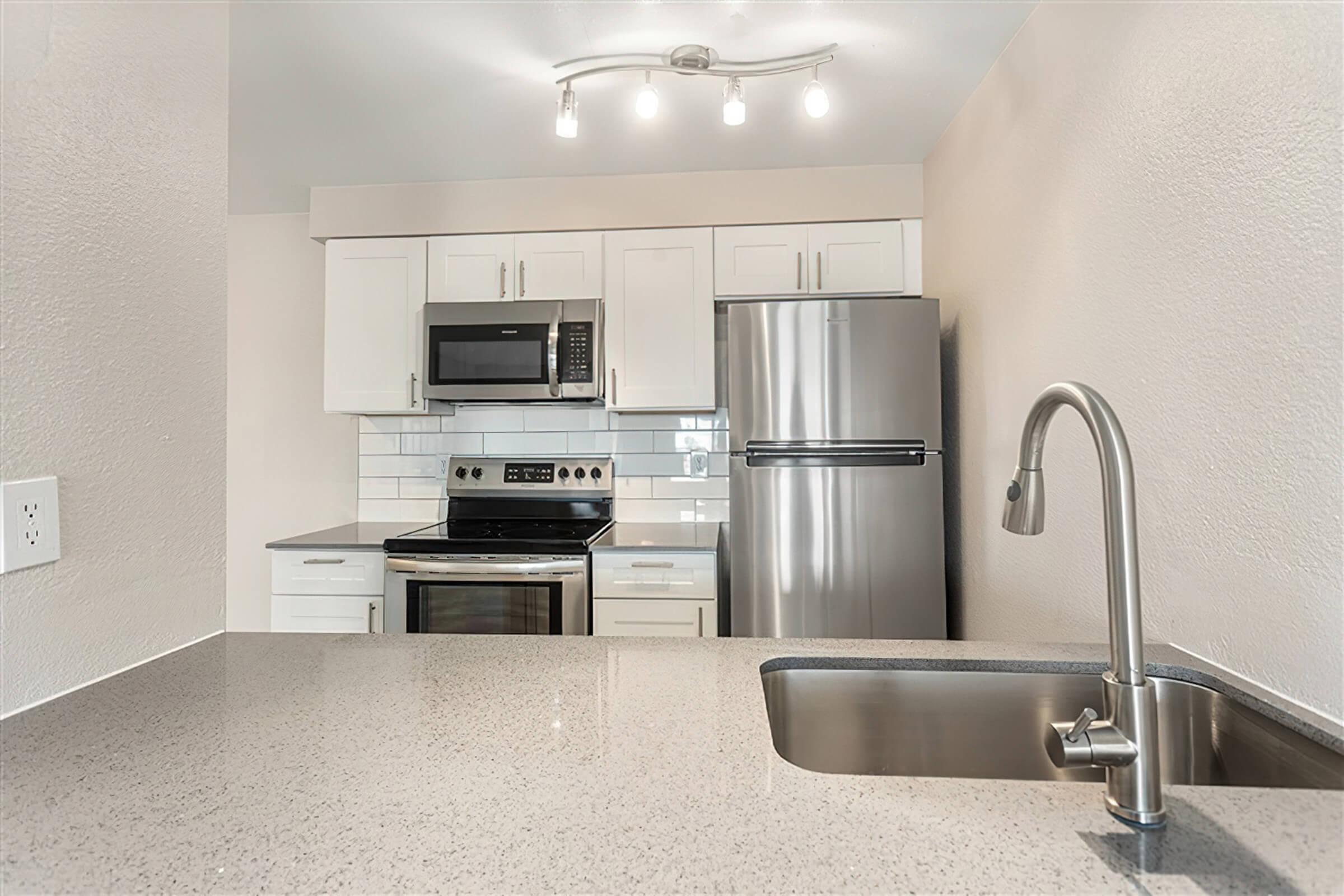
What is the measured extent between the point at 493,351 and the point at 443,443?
0.64m

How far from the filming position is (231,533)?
10.8 feet

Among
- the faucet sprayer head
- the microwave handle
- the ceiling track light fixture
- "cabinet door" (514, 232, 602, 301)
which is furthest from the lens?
"cabinet door" (514, 232, 602, 301)

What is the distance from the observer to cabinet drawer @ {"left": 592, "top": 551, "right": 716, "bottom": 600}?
96.7 inches

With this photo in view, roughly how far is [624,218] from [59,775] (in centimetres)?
258

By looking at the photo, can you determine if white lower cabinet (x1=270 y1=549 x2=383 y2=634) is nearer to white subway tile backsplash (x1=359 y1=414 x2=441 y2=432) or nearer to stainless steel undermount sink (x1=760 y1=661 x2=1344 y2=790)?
white subway tile backsplash (x1=359 y1=414 x2=441 y2=432)

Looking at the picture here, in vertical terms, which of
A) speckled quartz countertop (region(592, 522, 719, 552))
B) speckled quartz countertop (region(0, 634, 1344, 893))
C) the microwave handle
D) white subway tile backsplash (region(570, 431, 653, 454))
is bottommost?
speckled quartz countertop (region(0, 634, 1344, 893))

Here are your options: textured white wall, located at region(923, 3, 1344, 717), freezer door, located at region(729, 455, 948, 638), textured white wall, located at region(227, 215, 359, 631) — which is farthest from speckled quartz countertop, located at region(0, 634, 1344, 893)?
textured white wall, located at region(227, 215, 359, 631)

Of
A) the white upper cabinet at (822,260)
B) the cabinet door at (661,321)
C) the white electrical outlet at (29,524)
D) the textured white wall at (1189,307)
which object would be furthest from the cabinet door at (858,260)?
the white electrical outlet at (29,524)

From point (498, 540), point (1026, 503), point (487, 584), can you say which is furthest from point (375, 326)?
point (1026, 503)

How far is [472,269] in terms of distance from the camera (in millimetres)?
2916

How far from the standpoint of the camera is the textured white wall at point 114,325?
863 mm

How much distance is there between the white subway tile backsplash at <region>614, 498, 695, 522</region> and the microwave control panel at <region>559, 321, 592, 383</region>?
2.14ft

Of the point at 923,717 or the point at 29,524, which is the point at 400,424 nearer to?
the point at 29,524

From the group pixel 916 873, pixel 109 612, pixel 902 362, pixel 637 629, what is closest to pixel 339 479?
pixel 637 629
